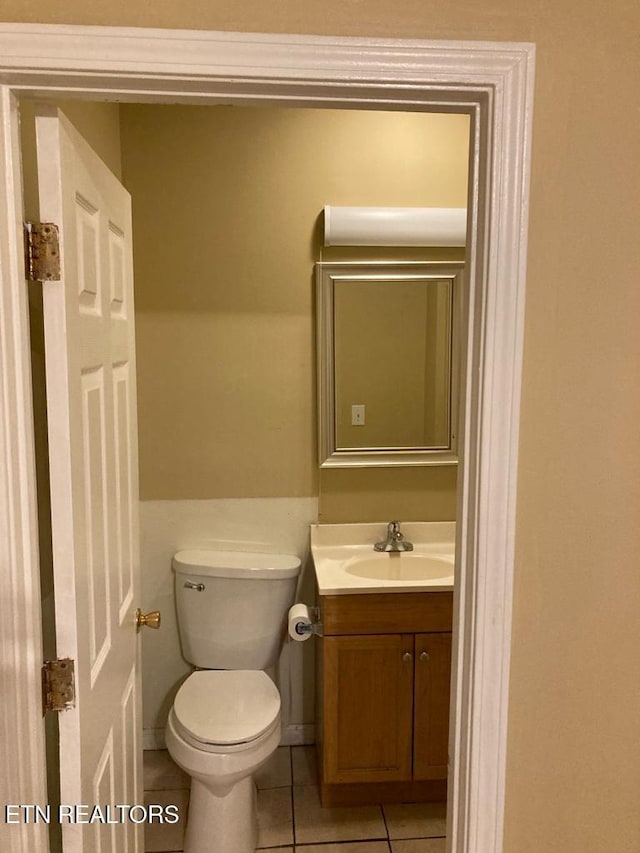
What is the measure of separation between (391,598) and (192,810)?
888 millimetres

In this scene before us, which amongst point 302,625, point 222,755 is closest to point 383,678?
point 302,625

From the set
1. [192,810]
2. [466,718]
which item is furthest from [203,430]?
[466,718]

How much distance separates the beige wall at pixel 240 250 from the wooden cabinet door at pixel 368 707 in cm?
73

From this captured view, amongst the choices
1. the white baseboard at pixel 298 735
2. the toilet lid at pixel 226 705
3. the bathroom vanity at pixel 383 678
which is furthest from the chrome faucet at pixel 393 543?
the white baseboard at pixel 298 735

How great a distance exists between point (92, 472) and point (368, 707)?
1.38m

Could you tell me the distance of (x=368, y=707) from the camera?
210cm

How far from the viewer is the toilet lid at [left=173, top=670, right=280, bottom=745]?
6.20ft

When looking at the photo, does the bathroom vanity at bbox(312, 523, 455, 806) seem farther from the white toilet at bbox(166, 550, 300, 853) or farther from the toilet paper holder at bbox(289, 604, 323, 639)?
the white toilet at bbox(166, 550, 300, 853)

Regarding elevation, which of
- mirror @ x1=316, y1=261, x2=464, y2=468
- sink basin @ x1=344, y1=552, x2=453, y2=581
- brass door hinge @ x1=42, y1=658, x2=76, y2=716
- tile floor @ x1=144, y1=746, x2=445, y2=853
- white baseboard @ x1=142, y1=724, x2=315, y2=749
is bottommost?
tile floor @ x1=144, y1=746, x2=445, y2=853

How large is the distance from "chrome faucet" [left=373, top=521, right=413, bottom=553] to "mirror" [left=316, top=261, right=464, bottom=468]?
0.78 ft

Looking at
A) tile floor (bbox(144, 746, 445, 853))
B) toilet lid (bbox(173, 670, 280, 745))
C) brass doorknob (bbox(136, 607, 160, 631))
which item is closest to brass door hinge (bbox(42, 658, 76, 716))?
brass doorknob (bbox(136, 607, 160, 631))

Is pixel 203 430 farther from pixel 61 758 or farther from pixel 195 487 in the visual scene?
pixel 61 758

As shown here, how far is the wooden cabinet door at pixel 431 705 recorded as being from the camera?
6.83 ft

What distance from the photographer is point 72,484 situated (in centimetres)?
103
